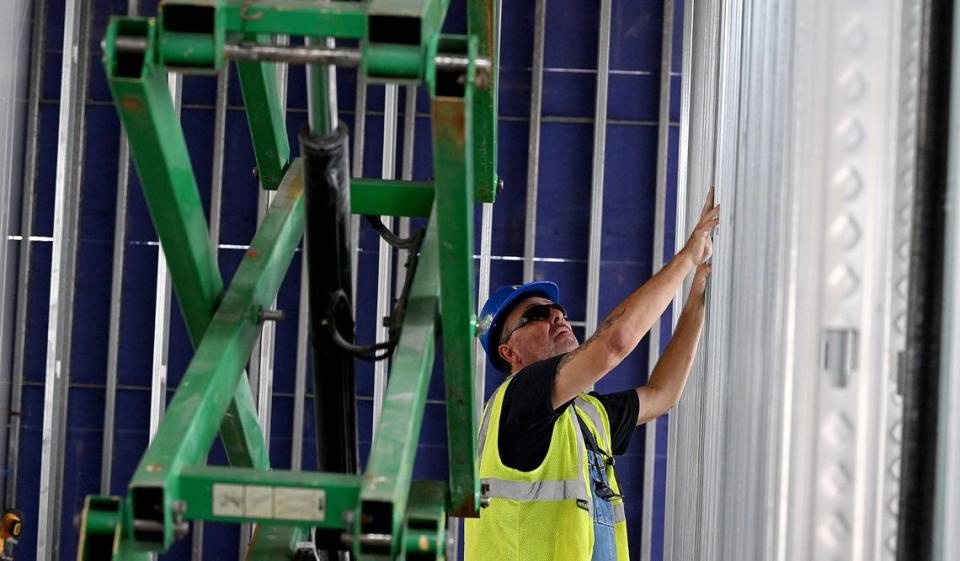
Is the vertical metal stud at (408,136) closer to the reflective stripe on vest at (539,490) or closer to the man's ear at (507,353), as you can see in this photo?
the man's ear at (507,353)

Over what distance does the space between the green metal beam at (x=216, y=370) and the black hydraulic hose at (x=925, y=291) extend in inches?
71.5

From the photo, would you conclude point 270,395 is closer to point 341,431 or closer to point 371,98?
point 371,98

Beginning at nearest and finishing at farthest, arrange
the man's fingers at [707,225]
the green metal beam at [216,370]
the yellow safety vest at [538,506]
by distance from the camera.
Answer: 1. the green metal beam at [216,370]
2. the man's fingers at [707,225]
3. the yellow safety vest at [538,506]

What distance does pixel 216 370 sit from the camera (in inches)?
124

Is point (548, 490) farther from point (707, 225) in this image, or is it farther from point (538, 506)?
point (707, 225)

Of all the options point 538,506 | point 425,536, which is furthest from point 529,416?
point 425,536

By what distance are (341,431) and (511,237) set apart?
5.99 meters

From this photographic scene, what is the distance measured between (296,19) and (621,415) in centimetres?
359

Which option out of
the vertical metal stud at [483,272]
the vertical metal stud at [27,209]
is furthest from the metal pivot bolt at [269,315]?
the vertical metal stud at [27,209]

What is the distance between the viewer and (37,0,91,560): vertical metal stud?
369 inches

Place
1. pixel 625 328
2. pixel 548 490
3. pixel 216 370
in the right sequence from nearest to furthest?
pixel 216 370 → pixel 625 328 → pixel 548 490

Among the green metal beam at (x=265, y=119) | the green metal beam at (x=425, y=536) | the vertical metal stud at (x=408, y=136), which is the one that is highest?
the vertical metal stud at (x=408, y=136)

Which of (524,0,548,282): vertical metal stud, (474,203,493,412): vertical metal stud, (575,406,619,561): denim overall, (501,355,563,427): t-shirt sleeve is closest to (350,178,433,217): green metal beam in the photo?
(501,355,563,427): t-shirt sleeve

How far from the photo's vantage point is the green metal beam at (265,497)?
2.83 meters
